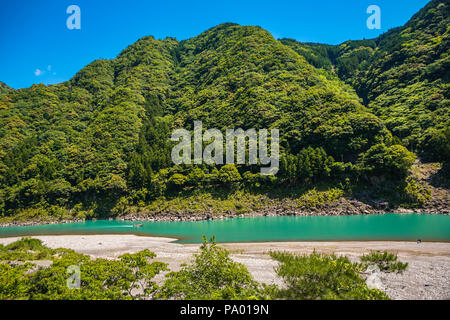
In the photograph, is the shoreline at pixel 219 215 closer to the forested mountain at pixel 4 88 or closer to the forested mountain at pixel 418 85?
the forested mountain at pixel 418 85

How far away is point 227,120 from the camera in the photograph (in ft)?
270

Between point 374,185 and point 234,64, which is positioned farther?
point 234,64

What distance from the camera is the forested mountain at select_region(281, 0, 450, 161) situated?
6028cm

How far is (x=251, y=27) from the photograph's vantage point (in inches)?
5113

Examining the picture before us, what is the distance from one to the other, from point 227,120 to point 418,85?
63313mm

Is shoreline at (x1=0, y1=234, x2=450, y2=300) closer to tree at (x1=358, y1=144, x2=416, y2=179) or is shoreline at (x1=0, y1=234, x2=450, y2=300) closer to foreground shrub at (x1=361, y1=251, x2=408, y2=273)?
foreground shrub at (x1=361, y1=251, x2=408, y2=273)

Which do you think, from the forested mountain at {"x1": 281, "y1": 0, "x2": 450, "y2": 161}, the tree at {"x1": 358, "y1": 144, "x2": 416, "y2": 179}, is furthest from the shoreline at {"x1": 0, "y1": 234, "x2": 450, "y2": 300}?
the forested mountain at {"x1": 281, "y1": 0, "x2": 450, "y2": 161}

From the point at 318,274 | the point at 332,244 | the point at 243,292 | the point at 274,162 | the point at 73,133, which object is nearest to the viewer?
the point at 243,292

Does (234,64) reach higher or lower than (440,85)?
higher

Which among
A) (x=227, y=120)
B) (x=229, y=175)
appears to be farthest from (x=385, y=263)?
(x=227, y=120)

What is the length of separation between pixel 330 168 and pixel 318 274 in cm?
5084

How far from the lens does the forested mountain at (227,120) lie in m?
58.5

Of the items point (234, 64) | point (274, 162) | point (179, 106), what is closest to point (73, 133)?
point (179, 106)
